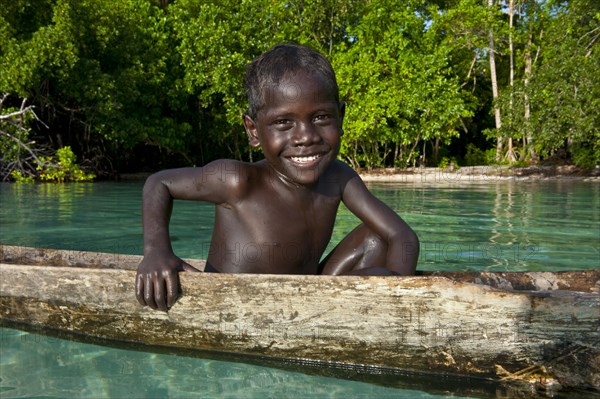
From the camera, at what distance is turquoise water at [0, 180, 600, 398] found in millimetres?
1913

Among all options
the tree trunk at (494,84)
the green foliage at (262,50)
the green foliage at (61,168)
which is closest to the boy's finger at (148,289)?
the green foliage at (61,168)

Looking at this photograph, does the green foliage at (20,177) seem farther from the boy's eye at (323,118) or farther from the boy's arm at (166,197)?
the boy's eye at (323,118)

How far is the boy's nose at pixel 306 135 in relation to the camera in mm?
2211

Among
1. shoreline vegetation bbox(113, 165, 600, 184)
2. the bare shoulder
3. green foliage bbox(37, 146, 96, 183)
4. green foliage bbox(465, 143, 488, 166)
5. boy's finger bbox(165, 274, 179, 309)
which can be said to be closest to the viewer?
boy's finger bbox(165, 274, 179, 309)

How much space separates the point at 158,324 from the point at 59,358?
0.40 metres

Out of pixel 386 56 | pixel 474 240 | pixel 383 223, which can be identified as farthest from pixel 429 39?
pixel 383 223

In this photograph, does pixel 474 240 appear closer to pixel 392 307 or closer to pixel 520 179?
pixel 392 307

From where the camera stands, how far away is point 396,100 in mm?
16500

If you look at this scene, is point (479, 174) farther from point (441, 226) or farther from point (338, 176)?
point (338, 176)

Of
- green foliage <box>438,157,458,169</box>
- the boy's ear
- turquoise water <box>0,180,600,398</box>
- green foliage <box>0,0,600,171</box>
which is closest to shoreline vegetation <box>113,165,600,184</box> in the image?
green foliage <box>0,0,600,171</box>

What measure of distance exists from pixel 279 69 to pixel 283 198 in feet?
1.83

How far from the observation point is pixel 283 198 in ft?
8.05

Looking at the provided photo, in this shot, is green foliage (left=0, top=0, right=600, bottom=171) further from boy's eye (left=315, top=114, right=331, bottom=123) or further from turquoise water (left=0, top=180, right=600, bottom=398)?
boy's eye (left=315, top=114, right=331, bottom=123)

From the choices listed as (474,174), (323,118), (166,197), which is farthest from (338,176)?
(474,174)
